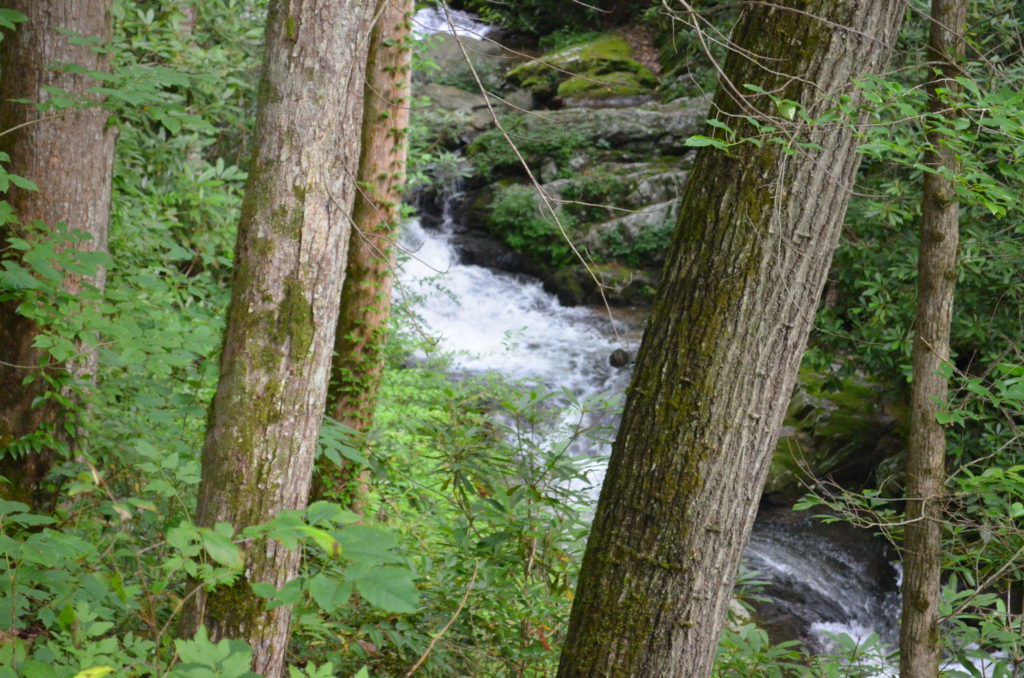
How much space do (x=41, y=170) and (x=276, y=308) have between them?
6.38 ft

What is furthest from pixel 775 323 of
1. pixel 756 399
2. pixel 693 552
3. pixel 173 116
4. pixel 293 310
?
pixel 173 116

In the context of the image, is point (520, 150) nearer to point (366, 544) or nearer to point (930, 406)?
point (930, 406)

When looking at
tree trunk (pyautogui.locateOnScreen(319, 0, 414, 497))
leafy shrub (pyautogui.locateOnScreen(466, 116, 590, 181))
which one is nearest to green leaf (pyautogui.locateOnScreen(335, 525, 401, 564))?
tree trunk (pyautogui.locateOnScreen(319, 0, 414, 497))

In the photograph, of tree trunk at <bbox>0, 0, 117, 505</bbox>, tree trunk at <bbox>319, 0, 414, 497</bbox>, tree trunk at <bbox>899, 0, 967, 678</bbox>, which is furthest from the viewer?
tree trunk at <bbox>319, 0, 414, 497</bbox>

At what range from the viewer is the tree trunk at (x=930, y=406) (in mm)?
3154

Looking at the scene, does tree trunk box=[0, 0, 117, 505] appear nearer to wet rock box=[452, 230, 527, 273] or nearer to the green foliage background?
the green foliage background

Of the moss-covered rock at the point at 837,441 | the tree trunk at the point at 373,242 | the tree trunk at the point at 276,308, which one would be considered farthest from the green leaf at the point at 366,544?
the moss-covered rock at the point at 837,441

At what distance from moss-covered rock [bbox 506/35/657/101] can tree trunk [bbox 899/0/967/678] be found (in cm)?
1429

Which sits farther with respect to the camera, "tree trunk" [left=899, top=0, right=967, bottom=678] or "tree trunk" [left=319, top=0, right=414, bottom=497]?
"tree trunk" [left=319, top=0, right=414, bottom=497]

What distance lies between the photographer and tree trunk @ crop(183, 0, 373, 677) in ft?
7.11

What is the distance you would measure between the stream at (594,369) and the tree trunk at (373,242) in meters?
0.40

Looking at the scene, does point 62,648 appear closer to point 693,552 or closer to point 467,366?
point 693,552

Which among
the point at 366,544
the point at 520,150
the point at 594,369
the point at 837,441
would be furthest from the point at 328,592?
the point at 520,150

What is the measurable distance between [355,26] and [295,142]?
381mm
